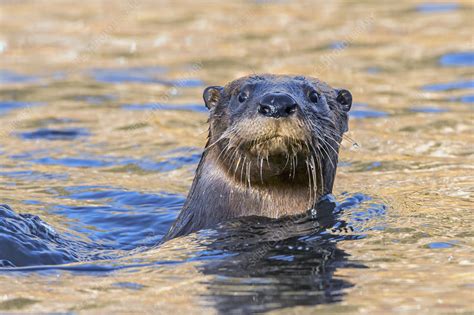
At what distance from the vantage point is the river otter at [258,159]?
19.2 ft

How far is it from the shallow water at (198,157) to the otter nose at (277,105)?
2.68ft

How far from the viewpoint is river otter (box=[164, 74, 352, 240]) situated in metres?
5.87

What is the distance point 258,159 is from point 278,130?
0.37 metres

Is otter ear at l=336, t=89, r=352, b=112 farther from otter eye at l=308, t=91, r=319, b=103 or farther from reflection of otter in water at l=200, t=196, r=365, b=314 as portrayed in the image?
reflection of otter in water at l=200, t=196, r=365, b=314

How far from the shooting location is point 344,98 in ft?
22.3

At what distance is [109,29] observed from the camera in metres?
15.8

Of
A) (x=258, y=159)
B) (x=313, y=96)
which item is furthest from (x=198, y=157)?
(x=258, y=159)

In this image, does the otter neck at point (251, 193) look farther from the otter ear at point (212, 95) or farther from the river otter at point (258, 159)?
the otter ear at point (212, 95)

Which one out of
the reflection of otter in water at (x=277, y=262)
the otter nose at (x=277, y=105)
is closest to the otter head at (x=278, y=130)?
the otter nose at (x=277, y=105)

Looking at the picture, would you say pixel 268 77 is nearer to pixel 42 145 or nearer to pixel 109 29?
pixel 42 145

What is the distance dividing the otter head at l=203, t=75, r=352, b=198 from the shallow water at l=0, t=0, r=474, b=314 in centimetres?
32

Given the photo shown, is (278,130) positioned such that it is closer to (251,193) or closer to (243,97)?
(243,97)

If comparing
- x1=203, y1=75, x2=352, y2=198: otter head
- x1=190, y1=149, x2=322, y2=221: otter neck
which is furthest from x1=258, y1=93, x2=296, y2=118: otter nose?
x1=190, y1=149, x2=322, y2=221: otter neck

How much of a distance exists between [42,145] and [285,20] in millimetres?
7296
